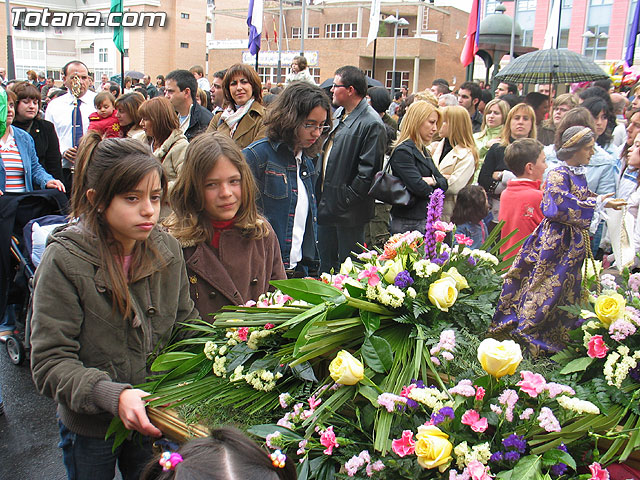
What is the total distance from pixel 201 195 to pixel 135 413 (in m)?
1.00

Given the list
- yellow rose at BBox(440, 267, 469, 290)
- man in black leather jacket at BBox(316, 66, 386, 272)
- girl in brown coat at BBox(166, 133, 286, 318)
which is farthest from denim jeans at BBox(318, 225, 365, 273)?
yellow rose at BBox(440, 267, 469, 290)

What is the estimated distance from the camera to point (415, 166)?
4.90m

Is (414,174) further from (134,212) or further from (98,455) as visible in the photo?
(98,455)

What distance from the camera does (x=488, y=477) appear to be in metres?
1.32

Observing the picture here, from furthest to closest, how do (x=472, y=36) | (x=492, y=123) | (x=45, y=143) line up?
1. (x=472, y=36)
2. (x=492, y=123)
3. (x=45, y=143)

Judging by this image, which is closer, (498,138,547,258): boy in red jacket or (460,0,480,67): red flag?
(498,138,547,258): boy in red jacket

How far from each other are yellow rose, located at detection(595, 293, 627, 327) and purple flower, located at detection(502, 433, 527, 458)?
537mm

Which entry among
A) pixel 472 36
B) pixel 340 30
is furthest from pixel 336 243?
pixel 340 30

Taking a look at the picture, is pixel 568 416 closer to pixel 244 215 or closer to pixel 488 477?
pixel 488 477

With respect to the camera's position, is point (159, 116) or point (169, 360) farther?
point (159, 116)

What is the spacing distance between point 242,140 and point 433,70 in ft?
140

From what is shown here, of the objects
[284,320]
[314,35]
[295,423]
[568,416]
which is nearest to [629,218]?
[568,416]

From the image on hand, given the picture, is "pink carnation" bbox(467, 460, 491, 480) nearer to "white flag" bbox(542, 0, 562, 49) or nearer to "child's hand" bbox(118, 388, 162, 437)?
"child's hand" bbox(118, 388, 162, 437)

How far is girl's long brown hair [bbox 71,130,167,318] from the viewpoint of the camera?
1.90 m
